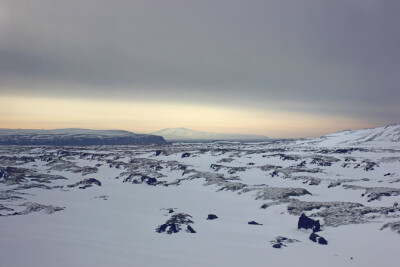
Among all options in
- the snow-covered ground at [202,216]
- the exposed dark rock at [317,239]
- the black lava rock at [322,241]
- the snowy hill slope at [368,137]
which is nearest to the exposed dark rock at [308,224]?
the snow-covered ground at [202,216]

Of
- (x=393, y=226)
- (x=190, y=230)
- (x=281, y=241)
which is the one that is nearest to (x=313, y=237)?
(x=281, y=241)

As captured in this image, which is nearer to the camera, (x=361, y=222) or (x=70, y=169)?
Result: (x=361, y=222)

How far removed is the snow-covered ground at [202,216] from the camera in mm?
17781

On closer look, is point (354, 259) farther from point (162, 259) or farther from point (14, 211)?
point (14, 211)

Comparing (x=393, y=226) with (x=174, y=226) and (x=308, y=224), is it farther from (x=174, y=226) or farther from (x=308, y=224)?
(x=174, y=226)

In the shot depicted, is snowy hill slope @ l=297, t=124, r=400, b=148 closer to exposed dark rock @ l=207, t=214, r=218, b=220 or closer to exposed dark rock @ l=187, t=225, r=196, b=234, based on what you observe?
exposed dark rock @ l=207, t=214, r=218, b=220

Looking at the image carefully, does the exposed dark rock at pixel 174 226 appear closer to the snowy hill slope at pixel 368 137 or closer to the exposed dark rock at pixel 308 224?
the exposed dark rock at pixel 308 224

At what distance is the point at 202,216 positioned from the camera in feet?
96.4

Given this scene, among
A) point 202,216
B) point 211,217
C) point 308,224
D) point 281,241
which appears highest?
point 308,224

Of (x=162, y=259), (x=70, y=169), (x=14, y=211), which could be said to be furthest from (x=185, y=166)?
(x=162, y=259)

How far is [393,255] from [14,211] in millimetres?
32512

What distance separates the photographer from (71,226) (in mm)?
24422

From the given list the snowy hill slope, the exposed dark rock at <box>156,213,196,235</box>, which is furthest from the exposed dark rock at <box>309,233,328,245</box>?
the snowy hill slope

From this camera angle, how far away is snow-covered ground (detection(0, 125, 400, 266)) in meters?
17.8
